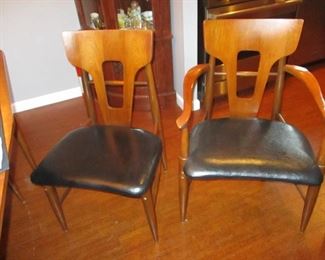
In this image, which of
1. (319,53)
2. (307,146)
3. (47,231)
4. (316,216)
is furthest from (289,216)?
(319,53)

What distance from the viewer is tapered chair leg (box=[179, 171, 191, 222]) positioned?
1234 millimetres

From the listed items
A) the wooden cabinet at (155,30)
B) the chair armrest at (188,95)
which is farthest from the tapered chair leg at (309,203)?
the wooden cabinet at (155,30)

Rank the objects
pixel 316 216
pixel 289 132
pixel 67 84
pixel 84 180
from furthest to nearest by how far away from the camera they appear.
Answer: pixel 67 84 → pixel 316 216 → pixel 289 132 → pixel 84 180

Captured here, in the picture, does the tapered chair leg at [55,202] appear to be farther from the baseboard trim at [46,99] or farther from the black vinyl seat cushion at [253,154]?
the baseboard trim at [46,99]

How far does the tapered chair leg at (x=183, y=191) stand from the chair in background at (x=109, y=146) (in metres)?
0.13

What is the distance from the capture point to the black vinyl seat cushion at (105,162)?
41.8 inches

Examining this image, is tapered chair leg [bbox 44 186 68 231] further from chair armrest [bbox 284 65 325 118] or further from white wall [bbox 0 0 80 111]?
white wall [bbox 0 0 80 111]

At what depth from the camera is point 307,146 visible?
1148mm

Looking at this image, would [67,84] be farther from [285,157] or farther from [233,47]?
[285,157]

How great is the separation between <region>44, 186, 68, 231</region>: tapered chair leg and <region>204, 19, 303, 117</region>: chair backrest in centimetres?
85

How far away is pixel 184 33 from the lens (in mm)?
1819

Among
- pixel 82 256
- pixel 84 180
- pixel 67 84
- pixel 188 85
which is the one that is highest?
pixel 188 85

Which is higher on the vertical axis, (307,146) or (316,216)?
(307,146)

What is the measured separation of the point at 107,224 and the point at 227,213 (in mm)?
591
